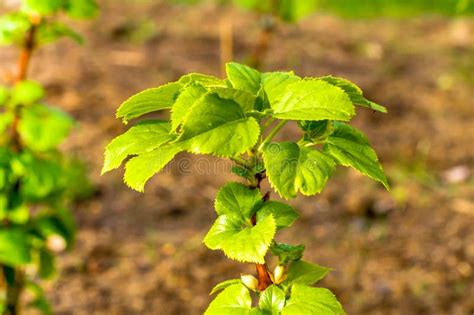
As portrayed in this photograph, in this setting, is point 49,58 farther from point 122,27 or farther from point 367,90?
point 367,90

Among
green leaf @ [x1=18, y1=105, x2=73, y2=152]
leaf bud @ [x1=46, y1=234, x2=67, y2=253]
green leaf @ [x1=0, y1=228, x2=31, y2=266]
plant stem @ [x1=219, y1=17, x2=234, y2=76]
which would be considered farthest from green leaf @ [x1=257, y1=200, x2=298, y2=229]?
plant stem @ [x1=219, y1=17, x2=234, y2=76]

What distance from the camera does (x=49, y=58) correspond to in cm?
503

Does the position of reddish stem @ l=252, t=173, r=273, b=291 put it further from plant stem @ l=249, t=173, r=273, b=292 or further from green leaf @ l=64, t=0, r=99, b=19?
green leaf @ l=64, t=0, r=99, b=19

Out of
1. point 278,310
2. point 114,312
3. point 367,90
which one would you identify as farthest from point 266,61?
point 278,310

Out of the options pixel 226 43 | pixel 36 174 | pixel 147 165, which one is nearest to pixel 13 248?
pixel 36 174

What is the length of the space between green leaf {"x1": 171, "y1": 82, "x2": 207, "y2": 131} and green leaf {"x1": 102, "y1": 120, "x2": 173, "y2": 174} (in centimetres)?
5

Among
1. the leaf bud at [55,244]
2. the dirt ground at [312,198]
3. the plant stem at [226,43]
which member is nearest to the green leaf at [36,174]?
the dirt ground at [312,198]

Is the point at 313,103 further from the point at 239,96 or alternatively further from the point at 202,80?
the point at 202,80

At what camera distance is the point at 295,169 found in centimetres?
128

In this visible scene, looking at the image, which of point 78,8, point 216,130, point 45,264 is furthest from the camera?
point 45,264

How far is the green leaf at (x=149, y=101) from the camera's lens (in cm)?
136

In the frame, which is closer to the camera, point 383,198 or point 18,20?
point 18,20

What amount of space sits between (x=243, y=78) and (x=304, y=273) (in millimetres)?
391

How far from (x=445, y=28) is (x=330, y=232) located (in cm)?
324
